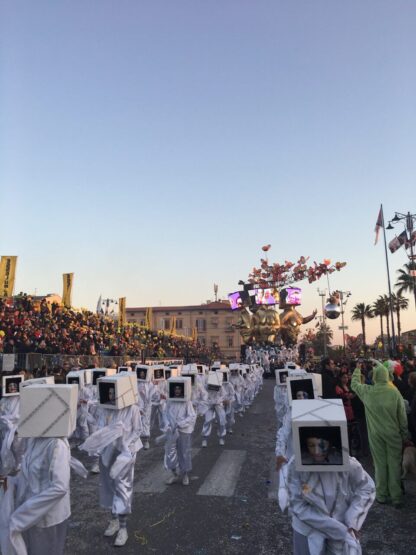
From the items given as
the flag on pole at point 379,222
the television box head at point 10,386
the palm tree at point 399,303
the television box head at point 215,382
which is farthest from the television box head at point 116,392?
the palm tree at point 399,303

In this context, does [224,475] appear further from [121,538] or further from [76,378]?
[76,378]

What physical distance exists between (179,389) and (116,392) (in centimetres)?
252

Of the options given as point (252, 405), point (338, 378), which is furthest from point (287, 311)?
point (338, 378)

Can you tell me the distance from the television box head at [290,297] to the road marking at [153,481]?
35063 millimetres

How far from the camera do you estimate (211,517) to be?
253 inches

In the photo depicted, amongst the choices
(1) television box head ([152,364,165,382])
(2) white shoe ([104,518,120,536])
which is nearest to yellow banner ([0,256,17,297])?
(1) television box head ([152,364,165,382])

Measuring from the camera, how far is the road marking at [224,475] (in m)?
7.67

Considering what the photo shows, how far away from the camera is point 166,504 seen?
700cm

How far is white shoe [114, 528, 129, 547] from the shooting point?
18.1 ft

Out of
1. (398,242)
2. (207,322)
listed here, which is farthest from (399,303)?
(207,322)

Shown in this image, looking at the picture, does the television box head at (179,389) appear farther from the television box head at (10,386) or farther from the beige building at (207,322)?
the beige building at (207,322)

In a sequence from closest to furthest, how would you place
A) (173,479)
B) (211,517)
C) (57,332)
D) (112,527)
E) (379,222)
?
(112,527)
(211,517)
(173,479)
(57,332)
(379,222)

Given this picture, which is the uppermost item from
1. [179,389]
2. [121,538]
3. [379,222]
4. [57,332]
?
[379,222]

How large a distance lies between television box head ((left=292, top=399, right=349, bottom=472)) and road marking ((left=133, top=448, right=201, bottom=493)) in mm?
5046
